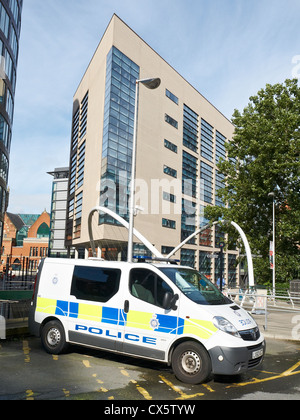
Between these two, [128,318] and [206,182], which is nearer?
[128,318]

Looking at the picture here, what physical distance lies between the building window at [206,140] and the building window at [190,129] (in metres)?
2.70

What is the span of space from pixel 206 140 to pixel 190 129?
714cm

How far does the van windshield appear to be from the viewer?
655 centimetres

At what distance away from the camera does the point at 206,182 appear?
6425 cm

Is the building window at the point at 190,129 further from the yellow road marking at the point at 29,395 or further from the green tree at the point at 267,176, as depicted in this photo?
the yellow road marking at the point at 29,395

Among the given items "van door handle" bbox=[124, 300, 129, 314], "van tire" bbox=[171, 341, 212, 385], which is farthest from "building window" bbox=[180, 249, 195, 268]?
"van tire" bbox=[171, 341, 212, 385]

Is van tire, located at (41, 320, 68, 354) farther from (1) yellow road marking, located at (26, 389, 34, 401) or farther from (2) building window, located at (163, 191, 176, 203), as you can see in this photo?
(2) building window, located at (163, 191, 176, 203)

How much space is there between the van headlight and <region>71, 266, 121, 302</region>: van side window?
82.3 inches

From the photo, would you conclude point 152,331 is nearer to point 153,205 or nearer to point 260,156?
point 260,156

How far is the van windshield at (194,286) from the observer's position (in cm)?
655

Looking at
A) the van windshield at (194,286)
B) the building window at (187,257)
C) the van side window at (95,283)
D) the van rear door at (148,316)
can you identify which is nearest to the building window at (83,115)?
the building window at (187,257)

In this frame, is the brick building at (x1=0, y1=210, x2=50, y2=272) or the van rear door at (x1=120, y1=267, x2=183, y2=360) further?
the brick building at (x1=0, y1=210, x2=50, y2=272)

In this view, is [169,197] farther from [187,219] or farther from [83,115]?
[83,115]

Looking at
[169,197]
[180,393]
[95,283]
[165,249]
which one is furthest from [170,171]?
[180,393]
